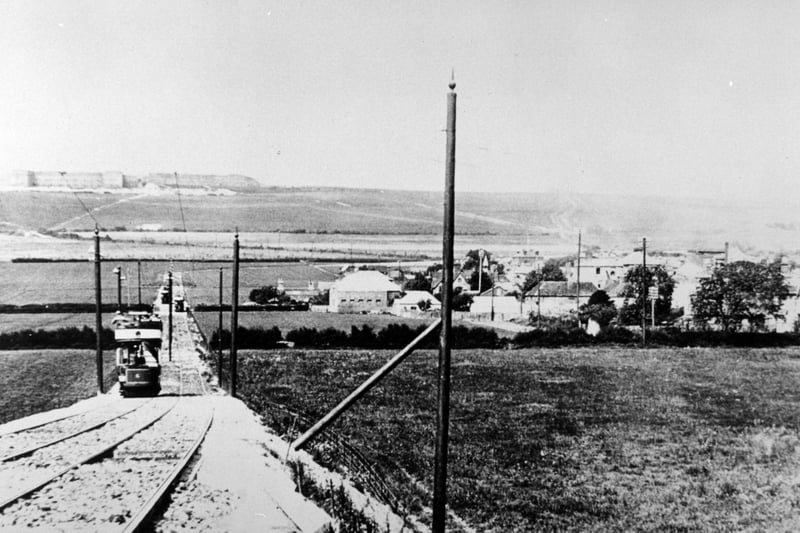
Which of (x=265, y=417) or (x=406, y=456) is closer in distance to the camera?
(x=265, y=417)

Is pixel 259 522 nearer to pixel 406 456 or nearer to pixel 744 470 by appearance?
pixel 406 456

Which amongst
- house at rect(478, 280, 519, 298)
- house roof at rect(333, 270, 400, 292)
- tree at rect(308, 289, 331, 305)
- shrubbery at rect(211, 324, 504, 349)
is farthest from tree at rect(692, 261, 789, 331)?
tree at rect(308, 289, 331, 305)

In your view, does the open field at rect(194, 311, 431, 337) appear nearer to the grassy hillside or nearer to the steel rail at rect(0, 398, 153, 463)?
the grassy hillside

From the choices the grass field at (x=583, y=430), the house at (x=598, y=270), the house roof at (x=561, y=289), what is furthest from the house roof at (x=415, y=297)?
the house at (x=598, y=270)

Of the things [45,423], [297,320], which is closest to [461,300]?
[297,320]

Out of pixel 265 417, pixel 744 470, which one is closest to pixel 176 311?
pixel 265 417

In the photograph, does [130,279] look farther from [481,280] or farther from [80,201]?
[481,280]
